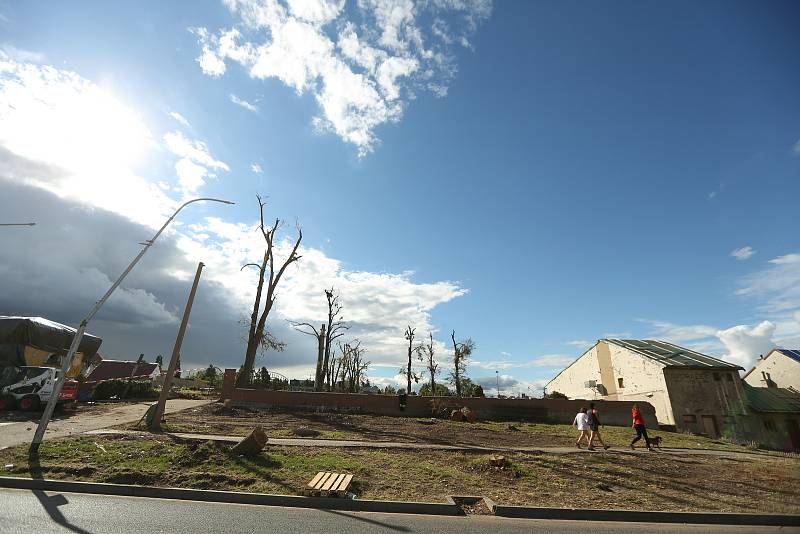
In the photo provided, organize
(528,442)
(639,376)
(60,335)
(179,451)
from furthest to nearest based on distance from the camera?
(639,376), (60,335), (528,442), (179,451)

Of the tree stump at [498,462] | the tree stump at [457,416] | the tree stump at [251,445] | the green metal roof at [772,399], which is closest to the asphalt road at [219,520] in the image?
the tree stump at [251,445]

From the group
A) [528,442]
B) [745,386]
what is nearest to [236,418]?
[528,442]

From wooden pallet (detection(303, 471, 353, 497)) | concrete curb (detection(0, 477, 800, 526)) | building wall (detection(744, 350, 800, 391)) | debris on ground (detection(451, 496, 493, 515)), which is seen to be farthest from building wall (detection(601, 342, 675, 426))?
wooden pallet (detection(303, 471, 353, 497))

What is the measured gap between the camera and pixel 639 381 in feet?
96.9

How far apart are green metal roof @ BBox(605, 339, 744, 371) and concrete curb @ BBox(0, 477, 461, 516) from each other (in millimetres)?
27052

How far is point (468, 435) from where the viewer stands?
55.4ft

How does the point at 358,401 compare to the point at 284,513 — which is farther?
the point at 358,401

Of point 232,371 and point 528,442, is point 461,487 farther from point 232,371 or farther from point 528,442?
point 232,371

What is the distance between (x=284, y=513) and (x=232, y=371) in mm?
20251

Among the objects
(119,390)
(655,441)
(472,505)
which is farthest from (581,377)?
(119,390)

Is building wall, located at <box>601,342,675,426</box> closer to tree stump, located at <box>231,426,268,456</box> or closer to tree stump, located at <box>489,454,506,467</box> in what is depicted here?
tree stump, located at <box>489,454,506,467</box>

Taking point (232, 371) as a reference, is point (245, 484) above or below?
below

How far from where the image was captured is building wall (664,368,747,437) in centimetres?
2627

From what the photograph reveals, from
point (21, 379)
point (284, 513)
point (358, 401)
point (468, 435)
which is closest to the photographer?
point (284, 513)
